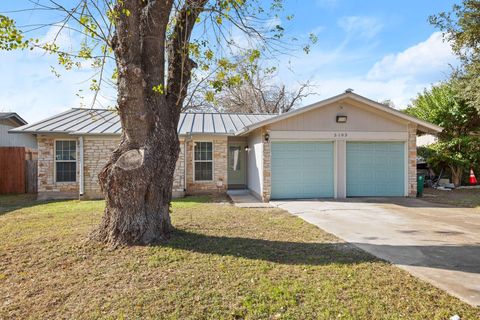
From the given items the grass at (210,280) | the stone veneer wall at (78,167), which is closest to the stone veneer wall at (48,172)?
the stone veneer wall at (78,167)

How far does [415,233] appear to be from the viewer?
6.25 meters

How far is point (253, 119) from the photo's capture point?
15109 mm

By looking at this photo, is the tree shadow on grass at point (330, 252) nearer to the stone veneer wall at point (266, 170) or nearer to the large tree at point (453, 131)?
the stone veneer wall at point (266, 170)

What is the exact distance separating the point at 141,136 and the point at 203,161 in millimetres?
7541

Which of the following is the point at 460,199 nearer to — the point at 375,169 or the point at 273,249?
the point at 375,169

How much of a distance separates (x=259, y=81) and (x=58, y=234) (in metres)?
22.0

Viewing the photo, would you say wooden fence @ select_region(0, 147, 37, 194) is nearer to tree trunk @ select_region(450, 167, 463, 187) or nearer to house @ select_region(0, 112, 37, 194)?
house @ select_region(0, 112, 37, 194)

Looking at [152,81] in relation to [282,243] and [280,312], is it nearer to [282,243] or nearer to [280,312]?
[282,243]

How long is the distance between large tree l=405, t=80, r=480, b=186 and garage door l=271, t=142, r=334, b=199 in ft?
24.3

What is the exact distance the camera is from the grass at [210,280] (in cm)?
311

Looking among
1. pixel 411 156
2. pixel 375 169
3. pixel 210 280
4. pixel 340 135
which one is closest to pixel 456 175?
pixel 411 156

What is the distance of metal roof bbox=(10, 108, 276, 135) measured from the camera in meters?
11.6

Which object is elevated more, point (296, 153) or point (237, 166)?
point (296, 153)

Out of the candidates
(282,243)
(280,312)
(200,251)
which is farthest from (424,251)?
(200,251)
